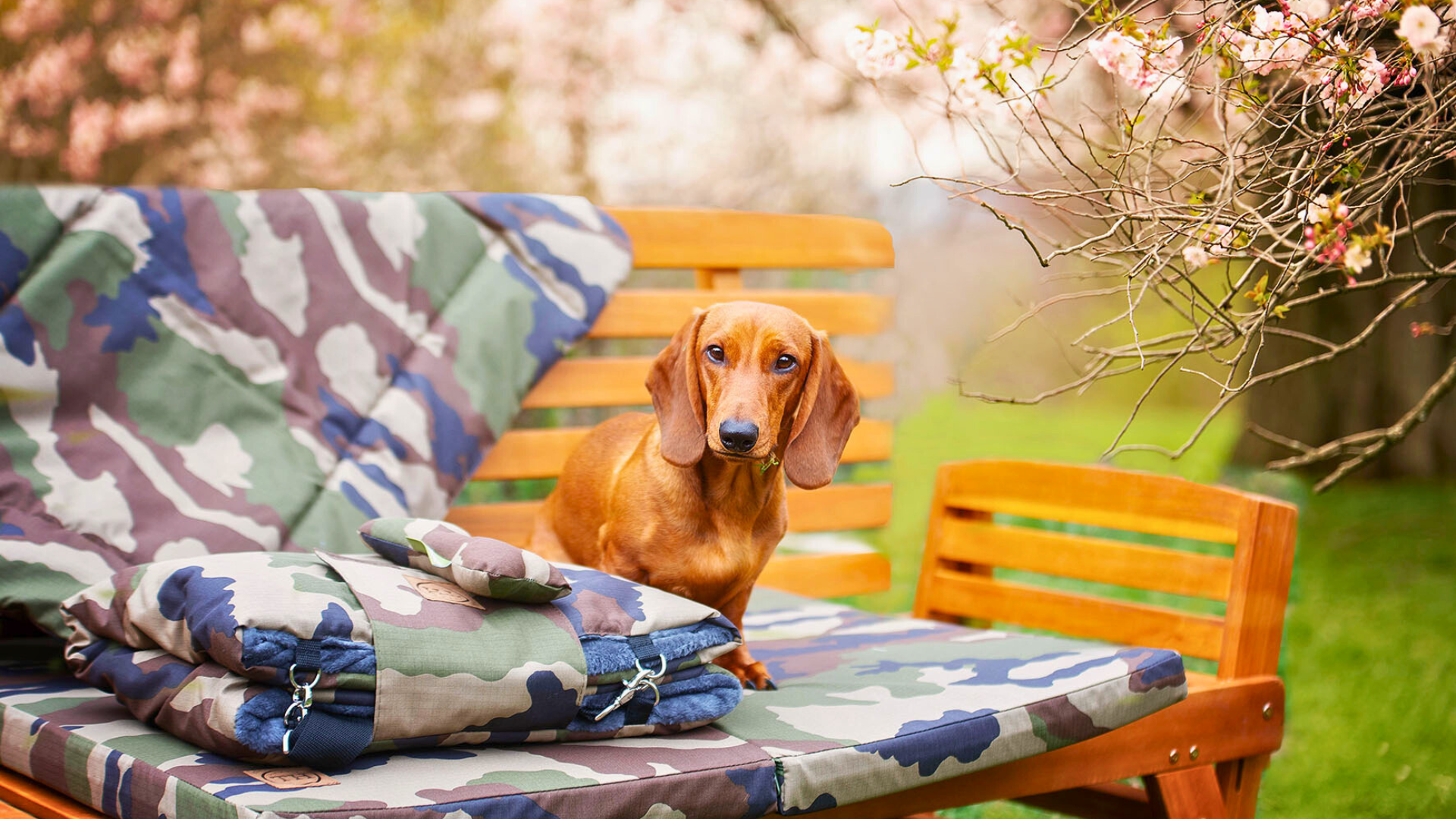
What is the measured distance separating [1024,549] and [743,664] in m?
1.11

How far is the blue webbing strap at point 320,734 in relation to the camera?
1562mm

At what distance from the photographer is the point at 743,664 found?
221cm

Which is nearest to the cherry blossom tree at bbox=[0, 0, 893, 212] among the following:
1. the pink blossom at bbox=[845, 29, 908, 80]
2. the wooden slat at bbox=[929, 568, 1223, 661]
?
the wooden slat at bbox=[929, 568, 1223, 661]

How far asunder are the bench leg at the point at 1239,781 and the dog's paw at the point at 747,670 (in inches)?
42.7

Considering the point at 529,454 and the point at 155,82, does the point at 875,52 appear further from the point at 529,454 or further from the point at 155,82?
the point at 155,82

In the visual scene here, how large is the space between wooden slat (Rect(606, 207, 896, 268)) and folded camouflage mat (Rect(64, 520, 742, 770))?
1376 millimetres

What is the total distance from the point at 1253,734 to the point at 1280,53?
1407 mm

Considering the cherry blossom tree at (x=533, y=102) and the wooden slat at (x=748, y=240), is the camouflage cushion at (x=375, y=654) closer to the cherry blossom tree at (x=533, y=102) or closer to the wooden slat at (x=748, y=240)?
the wooden slat at (x=748, y=240)

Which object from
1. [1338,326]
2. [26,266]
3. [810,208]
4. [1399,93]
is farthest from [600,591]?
[810,208]

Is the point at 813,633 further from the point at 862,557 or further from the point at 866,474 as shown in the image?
the point at 866,474

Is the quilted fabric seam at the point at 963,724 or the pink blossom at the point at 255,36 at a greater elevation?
the pink blossom at the point at 255,36

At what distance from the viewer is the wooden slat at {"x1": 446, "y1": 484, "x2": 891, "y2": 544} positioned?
293 cm

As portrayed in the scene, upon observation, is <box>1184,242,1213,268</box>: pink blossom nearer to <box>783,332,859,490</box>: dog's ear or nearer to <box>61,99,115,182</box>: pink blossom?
<box>783,332,859,490</box>: dog's ear

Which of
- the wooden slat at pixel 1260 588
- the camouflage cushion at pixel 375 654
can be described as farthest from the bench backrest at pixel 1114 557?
the camouflage cushion at pixel 375 654
